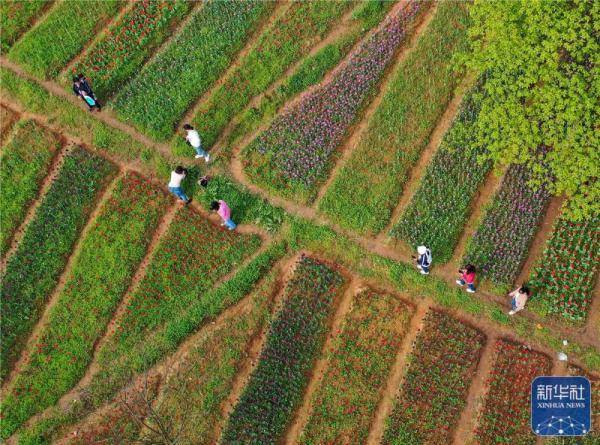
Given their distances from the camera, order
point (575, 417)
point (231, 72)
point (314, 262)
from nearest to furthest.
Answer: point (575, 417)
point (314, 262)
point (231, 72)

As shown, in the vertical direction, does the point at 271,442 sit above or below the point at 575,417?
below

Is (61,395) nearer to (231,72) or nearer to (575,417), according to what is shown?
(231,72)

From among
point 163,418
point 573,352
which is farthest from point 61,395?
point 573,352

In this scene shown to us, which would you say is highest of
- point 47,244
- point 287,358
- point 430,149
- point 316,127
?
point 430,149

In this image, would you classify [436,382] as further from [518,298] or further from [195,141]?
[195,141]

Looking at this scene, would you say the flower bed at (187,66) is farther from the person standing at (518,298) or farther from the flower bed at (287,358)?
the person standing at (518,298)

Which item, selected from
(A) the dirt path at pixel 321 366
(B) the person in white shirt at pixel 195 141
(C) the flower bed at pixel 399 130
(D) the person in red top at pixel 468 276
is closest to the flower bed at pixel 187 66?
(B) the person in white shirt at pixel 195 141

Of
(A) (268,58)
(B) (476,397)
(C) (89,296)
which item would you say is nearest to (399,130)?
(A) (268,58)
